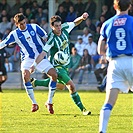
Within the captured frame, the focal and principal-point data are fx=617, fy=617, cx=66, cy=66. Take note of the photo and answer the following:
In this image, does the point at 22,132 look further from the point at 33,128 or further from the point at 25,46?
the point at 25,46

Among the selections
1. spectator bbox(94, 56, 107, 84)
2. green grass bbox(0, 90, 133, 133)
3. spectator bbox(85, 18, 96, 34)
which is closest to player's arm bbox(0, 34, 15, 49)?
green grass bbox(0, 90, 133, 133)

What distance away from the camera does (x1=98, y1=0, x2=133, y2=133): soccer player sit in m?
8.88

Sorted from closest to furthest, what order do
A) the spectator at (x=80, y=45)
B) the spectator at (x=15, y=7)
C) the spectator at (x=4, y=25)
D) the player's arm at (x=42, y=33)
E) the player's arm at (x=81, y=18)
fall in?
the player's arm at (x=81, y=18)
the player's arm at (x=42, y=33)
the spectator at (x=80, y=45)
the spectator at (x=4, y=25)
the spectator at (x=15, y=7)

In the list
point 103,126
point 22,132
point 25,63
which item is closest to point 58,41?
point 25,63

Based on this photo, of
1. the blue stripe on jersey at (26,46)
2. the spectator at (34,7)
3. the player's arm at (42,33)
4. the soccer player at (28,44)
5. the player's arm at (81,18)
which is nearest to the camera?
the player's arm at (81,18)

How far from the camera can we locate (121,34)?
8.91 m

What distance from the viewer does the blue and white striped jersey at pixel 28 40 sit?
14.0 m

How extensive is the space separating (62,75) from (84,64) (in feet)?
33.3

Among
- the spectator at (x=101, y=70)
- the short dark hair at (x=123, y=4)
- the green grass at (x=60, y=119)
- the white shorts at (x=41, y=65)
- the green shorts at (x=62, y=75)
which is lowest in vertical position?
the spectator at (x=101, y=70)

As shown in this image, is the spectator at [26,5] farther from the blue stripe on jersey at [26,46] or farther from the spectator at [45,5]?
the blue stripe on jersey at [26,46]

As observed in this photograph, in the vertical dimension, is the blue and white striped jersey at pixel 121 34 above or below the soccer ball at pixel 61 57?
above

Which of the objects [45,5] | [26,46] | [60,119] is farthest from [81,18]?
[45,5]

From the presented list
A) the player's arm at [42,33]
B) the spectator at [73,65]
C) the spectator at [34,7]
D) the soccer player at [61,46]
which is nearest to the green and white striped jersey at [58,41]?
the soccer player at [61,46]

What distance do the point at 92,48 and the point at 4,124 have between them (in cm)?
1321
